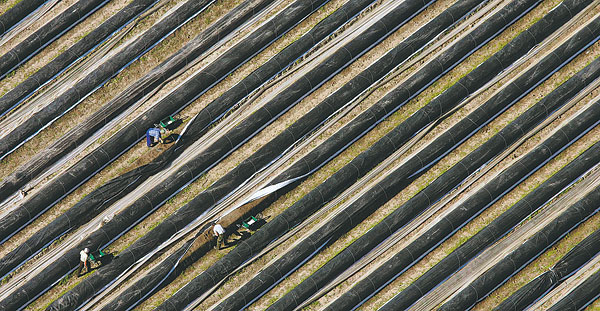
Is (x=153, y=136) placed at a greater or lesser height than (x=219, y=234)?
→ greater

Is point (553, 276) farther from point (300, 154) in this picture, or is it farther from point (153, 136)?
point (153, 136)

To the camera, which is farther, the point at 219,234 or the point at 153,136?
the point at 153,136

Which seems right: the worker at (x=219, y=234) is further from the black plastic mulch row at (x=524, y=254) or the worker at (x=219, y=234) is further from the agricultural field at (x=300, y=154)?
the black plastic mulch row at (x=524, y=254)

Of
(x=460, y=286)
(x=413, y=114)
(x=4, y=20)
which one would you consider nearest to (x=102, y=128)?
(x=4, y=20)

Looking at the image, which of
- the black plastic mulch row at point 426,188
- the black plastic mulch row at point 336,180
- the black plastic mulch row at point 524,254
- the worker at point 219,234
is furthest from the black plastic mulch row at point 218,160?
the black plastic mulch row at point 524,254

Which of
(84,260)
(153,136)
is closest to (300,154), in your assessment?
(153,136)

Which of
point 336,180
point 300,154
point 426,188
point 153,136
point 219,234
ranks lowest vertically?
point 426,188
